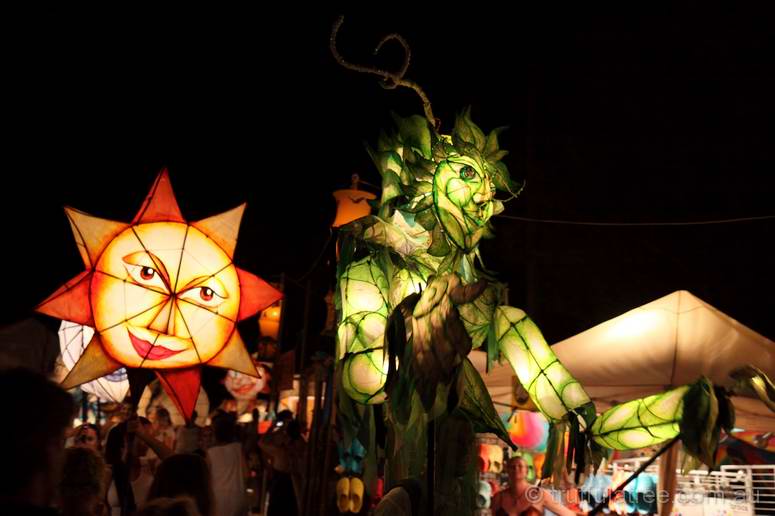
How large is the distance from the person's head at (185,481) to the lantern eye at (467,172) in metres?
1.78

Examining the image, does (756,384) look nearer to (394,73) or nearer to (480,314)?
(480,314)

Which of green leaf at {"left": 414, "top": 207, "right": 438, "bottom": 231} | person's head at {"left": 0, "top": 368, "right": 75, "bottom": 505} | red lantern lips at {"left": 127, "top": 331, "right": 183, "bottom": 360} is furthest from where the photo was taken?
red lantern lips at {"left": 127, "top": 331, "right": 183, "bottom": 360}

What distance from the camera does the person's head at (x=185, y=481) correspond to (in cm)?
320

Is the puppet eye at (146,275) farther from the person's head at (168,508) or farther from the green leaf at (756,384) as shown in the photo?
the green leaf at (756,384)

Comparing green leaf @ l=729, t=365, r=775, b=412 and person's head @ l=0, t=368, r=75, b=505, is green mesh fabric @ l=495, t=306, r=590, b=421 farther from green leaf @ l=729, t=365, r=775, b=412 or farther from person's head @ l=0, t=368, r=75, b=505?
person's head @ l=0, t=368, r=75, b=505

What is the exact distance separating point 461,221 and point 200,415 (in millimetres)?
17860

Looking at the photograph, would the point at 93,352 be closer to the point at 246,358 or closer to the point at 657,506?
the point at 246,358

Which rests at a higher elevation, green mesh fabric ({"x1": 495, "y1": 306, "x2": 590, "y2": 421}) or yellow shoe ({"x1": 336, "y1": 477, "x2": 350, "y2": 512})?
green mesh fabric ({"x1": 495, "y1": 306, "x2": 590, "y2": 421})

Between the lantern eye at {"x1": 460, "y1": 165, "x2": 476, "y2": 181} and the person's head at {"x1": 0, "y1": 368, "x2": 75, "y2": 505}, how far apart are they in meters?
1.49

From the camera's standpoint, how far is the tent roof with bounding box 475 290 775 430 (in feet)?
19.1

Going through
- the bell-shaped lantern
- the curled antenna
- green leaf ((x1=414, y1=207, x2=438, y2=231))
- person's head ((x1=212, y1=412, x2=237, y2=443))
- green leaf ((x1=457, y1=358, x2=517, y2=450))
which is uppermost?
the bell-shaped lantern

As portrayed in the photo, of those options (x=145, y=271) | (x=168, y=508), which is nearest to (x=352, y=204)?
(x=145, y=271)

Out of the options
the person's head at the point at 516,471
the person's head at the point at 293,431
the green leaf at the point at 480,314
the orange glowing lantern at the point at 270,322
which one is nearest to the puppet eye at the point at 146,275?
the green leaf at the point at 480,314

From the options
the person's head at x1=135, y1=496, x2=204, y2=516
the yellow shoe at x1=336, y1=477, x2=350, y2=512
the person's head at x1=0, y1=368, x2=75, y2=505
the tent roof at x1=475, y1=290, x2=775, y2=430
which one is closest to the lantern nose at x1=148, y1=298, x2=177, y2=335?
the person's head at x1=135, y1=496, x2=204, y2=516
